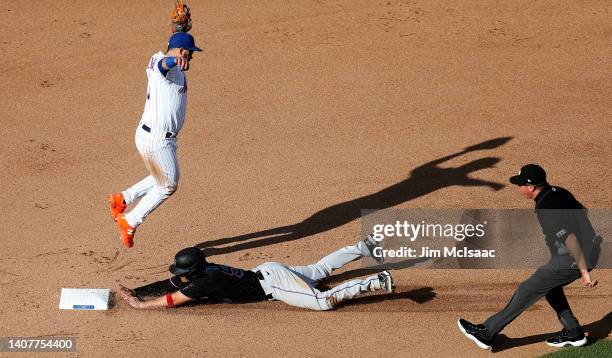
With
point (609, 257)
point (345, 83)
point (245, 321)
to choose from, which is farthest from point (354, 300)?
point (345, 83)

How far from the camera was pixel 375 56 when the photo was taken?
510 inches

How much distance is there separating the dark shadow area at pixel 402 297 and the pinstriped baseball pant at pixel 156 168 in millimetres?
2021

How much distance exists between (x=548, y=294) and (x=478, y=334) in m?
0.68

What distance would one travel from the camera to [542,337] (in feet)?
28.4

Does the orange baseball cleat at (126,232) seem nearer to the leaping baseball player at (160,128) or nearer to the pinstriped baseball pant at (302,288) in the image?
the leaping baseball player at (160,128)

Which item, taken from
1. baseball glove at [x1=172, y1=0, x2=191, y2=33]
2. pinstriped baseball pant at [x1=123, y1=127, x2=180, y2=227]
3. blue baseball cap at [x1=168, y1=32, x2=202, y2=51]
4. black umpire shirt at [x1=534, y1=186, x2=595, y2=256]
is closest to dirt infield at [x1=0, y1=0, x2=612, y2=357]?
pinstriped baseball pant at [x1=123, y1=127, x2=180, y2=227]

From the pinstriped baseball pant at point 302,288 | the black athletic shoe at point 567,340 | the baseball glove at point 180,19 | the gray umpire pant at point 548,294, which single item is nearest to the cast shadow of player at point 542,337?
the black athletic shoe at point 567,340

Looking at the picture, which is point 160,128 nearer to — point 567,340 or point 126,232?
point 126,232

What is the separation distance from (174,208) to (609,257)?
14.6ft

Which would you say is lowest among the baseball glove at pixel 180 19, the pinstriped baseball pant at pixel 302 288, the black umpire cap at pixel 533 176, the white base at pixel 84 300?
the white base at pixel 84 300

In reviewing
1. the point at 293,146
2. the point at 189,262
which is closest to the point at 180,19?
the point at 293,146

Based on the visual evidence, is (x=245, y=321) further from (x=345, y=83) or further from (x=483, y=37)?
(x=483, y=37)

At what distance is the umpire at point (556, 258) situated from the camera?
→ 7.84 meters

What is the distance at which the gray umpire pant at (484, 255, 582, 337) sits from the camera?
8023 mm
